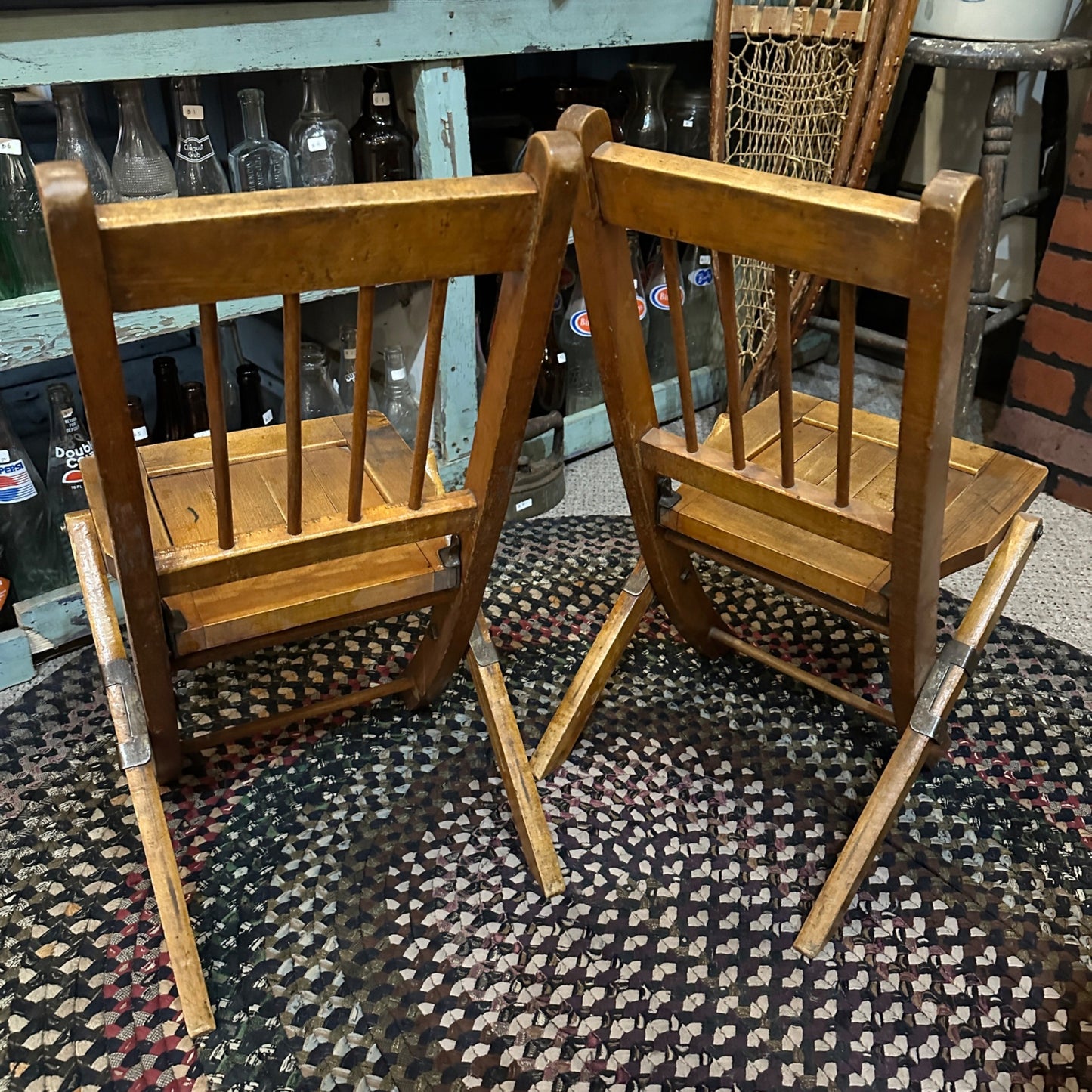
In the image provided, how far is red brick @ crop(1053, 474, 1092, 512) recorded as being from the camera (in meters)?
1.88

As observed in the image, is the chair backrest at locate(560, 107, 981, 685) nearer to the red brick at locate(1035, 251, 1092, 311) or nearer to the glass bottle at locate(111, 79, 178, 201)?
the glass bottle at locate(111, 79, 178, 201)

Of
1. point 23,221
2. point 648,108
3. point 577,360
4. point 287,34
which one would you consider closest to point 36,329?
point 23,221

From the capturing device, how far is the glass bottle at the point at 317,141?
1.52 meters

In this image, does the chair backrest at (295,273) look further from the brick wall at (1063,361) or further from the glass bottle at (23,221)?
the brick wall at (1063,361)

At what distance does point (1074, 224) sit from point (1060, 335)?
8.0 inches

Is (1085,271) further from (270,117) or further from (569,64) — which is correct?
(270,117)

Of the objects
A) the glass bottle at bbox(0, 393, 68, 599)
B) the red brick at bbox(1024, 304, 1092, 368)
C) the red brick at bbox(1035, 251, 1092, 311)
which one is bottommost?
the glass bottle at bbox(0, 393, 68, 599)

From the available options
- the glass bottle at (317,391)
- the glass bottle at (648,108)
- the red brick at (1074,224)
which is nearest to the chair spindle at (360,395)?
the glass bottle at (317,391)

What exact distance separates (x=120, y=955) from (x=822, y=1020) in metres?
0.74

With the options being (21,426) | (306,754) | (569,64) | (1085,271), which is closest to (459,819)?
(306,754)

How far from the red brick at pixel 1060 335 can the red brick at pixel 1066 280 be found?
0.09 ft

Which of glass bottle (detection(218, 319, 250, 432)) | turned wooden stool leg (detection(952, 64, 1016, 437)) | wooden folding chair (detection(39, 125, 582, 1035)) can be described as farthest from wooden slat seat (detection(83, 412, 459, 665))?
turned wooden stool leg (detection(952, 64, 1016, 437))

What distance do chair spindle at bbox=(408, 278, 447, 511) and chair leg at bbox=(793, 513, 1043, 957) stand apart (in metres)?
0.59

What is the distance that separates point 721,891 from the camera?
44.4 inches
